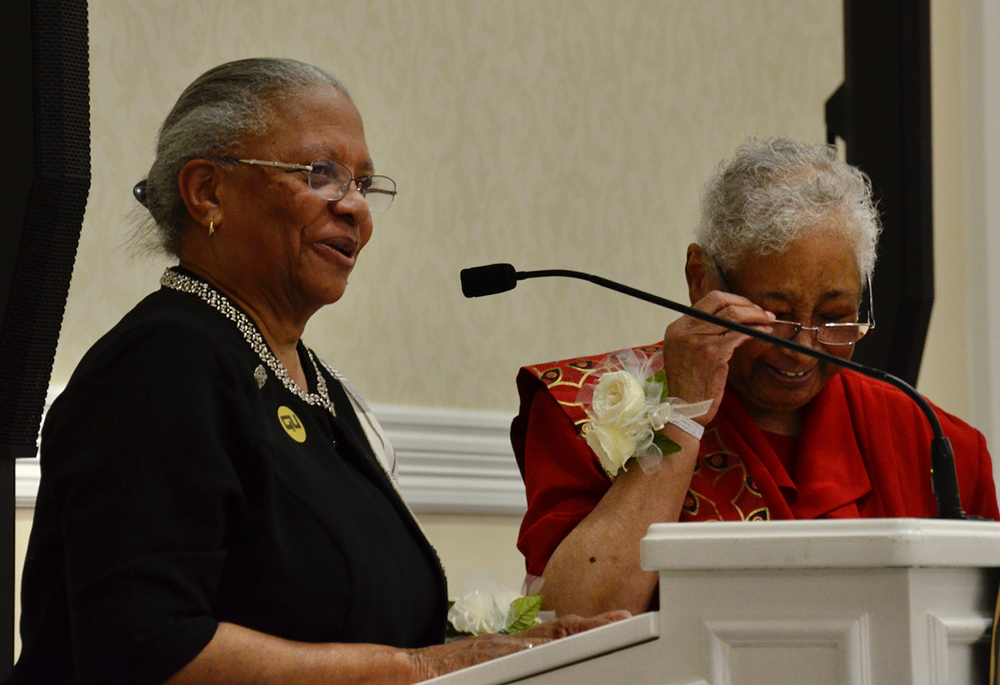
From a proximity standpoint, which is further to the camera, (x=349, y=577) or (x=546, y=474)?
(x=546, y=474)

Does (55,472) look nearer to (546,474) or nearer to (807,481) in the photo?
(546,474)

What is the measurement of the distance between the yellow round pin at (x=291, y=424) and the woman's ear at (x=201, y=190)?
28 centimetres

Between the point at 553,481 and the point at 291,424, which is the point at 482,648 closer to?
the point at 291,424

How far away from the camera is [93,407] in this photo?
4.73 ft

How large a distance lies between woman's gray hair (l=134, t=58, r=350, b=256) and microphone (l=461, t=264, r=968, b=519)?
35 centimetres

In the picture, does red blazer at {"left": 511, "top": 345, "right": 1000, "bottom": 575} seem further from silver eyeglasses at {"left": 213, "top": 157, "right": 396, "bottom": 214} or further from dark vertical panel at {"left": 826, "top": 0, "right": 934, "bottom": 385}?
dark vertical panel at {"left": 826, "top": 0, "right": 934, "bottom": 385}

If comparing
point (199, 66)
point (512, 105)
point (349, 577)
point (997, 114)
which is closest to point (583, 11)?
point (512, 105)

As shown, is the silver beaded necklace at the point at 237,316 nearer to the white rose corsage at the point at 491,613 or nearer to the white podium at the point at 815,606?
the white rose corsage at the point at 491,613

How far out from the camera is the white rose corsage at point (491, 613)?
1755 millimetres

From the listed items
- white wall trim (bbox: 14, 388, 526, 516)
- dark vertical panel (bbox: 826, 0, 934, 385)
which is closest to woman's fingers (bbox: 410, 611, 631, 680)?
white wall trim (bbox: 14, 388, 526, 516)

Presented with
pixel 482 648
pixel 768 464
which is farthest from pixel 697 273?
pixel 482 648

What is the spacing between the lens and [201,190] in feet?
5.87

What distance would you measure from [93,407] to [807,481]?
113 cm

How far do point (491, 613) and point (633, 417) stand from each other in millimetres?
356
